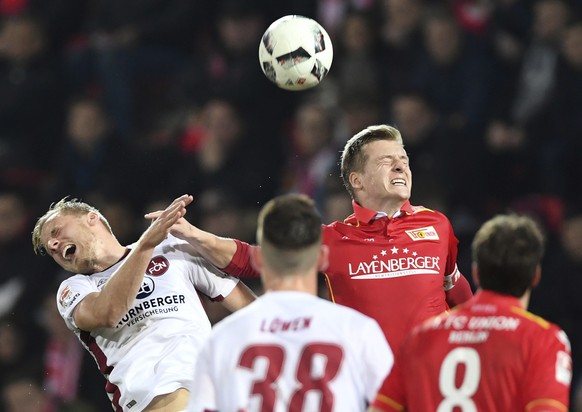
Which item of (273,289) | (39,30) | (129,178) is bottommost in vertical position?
(129,178)

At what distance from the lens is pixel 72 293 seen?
5.46 metres

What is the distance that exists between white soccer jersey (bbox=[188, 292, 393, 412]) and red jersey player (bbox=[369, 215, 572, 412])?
0.12m

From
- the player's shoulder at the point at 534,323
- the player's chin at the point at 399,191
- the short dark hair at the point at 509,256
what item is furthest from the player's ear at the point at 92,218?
the player's shoulder at the point at 534,323

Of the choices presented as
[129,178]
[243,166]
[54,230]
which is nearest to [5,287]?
[129,178]

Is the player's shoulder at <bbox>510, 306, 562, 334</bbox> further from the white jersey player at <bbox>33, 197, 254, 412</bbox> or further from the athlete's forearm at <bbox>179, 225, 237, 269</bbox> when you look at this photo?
the athlete's forearm at <bbox>179, 225, 237, 269</bbox>

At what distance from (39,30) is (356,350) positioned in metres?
8.49

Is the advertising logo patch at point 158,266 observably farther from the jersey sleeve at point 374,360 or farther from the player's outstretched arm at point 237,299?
the jersey sleeve at point 374,360

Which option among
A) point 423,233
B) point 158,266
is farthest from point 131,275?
point 423,233

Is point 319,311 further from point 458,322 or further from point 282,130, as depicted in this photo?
point 282,130

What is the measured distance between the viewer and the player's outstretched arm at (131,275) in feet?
16.6

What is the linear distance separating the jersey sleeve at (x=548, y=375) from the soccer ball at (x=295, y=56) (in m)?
2.74

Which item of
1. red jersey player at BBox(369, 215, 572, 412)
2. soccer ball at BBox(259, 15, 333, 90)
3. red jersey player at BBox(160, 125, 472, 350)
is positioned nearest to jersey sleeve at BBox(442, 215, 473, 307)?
red jersey player at BBox(160, 125, 472, 350)

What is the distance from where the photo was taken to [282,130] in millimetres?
9938

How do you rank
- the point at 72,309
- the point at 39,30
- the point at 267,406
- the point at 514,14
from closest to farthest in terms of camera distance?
1. the point at 267,406
2. the point at 72,309
3. the point at 514,14
4. the point at 39,30
